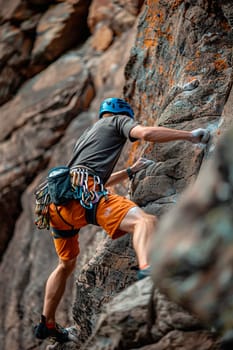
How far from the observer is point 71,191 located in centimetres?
630

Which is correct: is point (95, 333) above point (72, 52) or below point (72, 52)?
below

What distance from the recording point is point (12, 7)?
14891 mm

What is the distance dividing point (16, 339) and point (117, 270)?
510cm

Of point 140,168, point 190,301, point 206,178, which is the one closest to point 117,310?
point 190,301

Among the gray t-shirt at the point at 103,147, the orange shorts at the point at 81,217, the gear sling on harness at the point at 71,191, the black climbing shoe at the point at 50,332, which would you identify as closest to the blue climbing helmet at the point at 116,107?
the gray t-shirt at the point at 103,147

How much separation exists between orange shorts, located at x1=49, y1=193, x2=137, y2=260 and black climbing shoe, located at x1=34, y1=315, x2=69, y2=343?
822 mm

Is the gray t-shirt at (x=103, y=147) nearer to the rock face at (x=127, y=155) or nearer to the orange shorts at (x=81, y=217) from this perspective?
the orange shorts at (x=81, y=217)

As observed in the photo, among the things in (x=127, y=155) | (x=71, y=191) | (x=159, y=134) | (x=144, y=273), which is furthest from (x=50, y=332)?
(x=127, y=155)

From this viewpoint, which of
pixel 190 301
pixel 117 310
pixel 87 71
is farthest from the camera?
pixel 87 71

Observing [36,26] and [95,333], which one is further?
[36,26]

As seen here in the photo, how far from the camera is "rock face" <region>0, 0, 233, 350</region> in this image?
3.62 metres

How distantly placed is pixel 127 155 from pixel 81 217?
3549 mm

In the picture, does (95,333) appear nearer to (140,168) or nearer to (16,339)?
(140,168)

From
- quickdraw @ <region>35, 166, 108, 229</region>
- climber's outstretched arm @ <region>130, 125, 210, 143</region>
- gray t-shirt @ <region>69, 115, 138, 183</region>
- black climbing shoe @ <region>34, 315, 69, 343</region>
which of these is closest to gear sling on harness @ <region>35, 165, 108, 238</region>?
quickdraw @ <region>35, 166, 108, 229</region>
